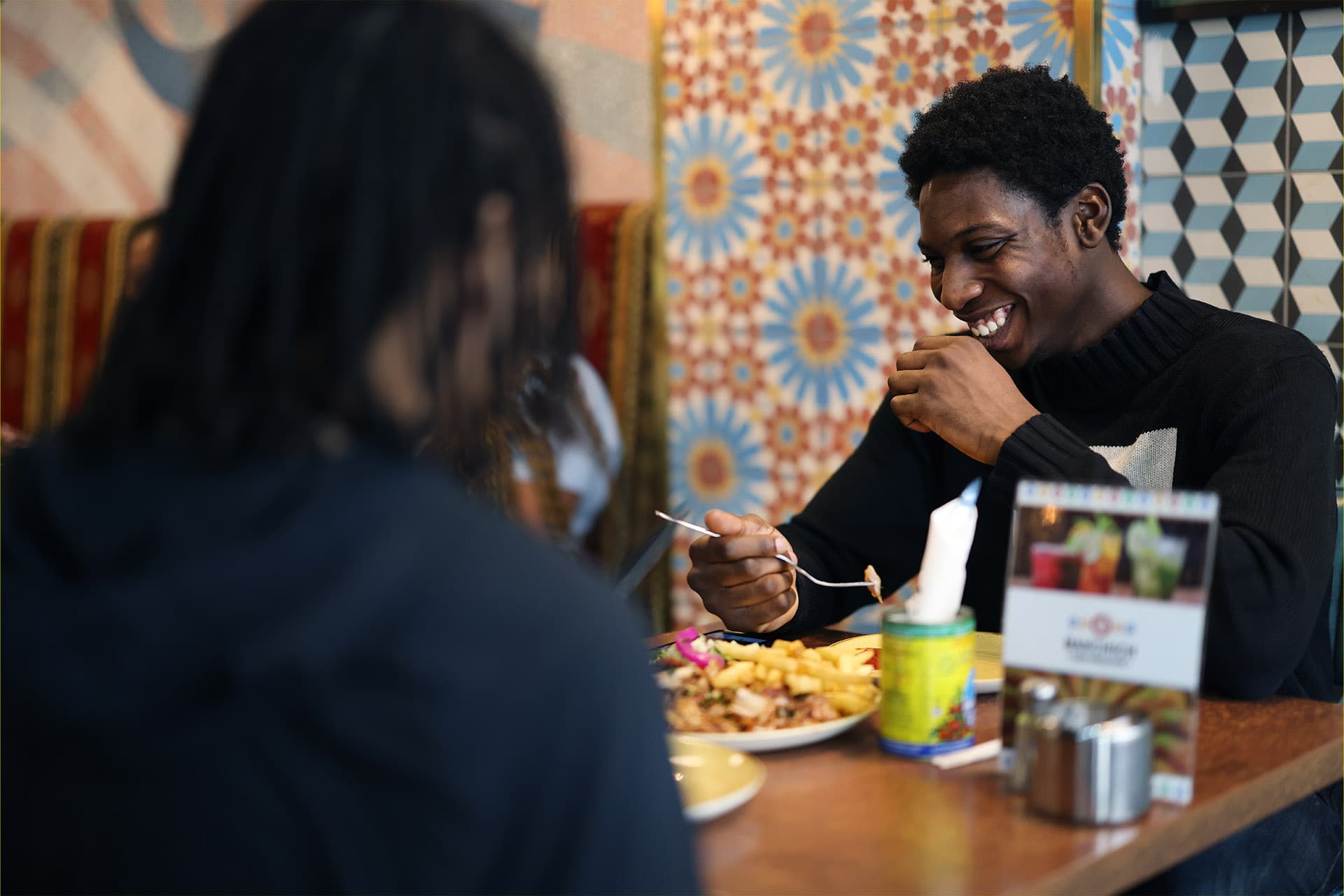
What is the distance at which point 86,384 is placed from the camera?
2.59 feet

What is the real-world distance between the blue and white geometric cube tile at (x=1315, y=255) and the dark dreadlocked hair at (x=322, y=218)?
7.40 feet

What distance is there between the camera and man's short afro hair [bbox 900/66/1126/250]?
1835 mm

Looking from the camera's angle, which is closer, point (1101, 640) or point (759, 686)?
point (1101, 640)

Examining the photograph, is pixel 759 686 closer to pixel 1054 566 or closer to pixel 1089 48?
pixel 1054 566

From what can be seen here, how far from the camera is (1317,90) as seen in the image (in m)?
2.58

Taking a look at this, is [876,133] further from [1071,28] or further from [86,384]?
[86,384]

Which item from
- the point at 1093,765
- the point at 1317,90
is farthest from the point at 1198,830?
the point at 1317,90

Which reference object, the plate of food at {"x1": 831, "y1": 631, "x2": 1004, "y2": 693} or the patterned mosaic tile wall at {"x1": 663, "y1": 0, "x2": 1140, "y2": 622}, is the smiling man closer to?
the plate of food at {"x1": 831, "y1": 631, "x2": 1004, "y2": 693}

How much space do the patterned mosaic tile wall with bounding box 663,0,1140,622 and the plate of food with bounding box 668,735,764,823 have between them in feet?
6.23

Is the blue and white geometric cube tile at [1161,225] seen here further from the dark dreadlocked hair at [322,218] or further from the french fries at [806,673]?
the dark dreadlocked hair at [322,218]

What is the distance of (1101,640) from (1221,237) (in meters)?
1.84

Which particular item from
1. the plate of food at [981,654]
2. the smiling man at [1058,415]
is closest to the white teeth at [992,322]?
the smiling man at [1058,415]

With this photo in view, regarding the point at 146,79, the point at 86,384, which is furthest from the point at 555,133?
the point at 146,79

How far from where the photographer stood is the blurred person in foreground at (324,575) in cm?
67
